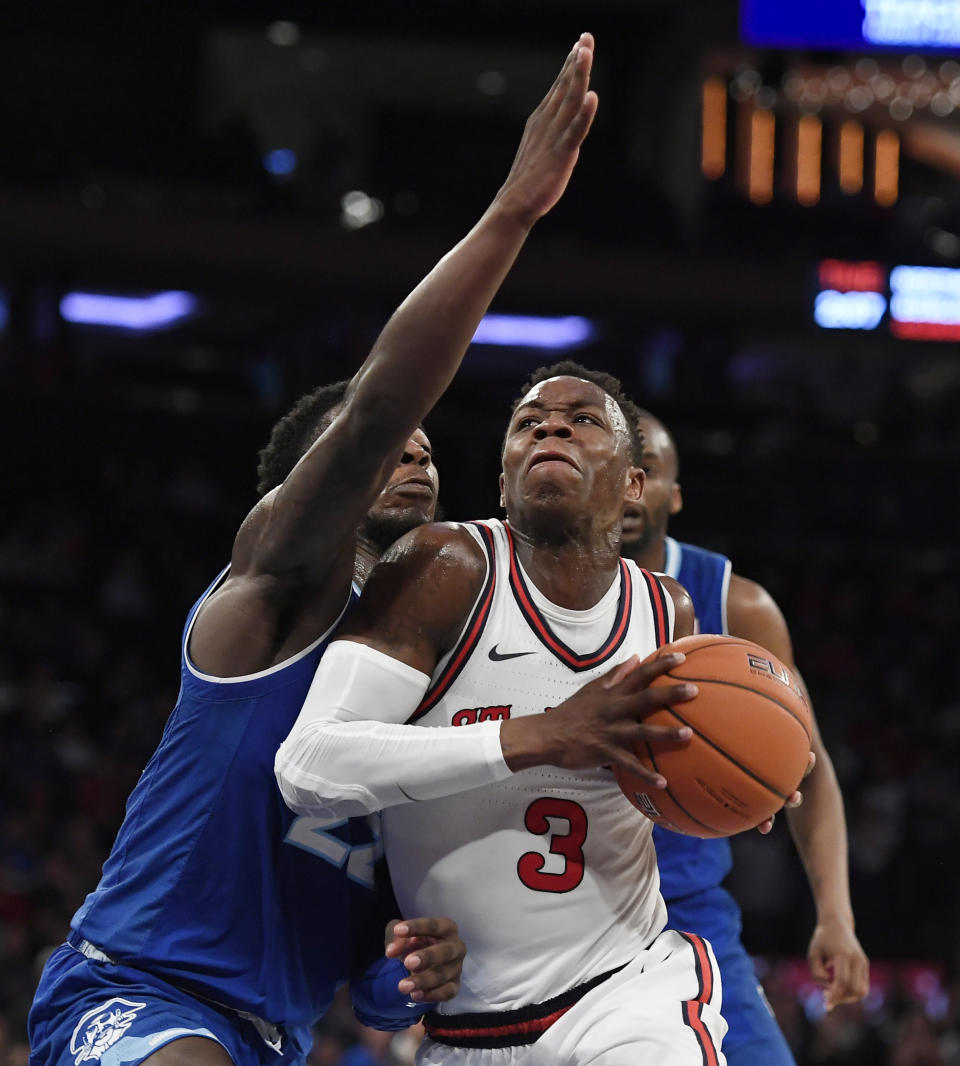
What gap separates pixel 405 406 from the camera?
272 centimetres

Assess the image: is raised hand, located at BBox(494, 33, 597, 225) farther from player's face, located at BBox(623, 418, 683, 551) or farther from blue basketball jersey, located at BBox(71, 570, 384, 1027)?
player's face, located at BBox(623, 418, 683, 551)

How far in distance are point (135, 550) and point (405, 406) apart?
1129cm

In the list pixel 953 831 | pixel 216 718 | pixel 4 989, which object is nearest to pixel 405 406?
pixel 216 718

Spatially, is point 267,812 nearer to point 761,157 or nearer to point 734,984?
point 734,984

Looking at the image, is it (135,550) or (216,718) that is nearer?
(216,718)

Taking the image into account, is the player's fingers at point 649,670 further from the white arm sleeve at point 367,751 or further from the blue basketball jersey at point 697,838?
the blue basketball jersey at point 697,838

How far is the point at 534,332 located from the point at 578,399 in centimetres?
1359

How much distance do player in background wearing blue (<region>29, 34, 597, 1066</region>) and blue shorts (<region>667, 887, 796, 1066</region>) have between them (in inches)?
48.0

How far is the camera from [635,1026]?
2850 millimetres

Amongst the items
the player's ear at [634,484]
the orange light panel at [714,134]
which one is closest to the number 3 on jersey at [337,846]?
the player's ear at [634,484]

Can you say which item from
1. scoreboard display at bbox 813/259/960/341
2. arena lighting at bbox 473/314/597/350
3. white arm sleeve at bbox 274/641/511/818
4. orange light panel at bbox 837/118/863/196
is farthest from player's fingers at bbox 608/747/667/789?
orange light panel at bbox 837/118/863/196

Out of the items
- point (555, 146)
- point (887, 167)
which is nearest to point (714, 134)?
point (887, 167)

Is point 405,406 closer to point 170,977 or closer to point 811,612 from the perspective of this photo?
point 170,977

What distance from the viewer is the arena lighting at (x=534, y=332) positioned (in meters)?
16.2
